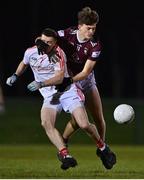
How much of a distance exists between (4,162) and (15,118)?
12.7 meters

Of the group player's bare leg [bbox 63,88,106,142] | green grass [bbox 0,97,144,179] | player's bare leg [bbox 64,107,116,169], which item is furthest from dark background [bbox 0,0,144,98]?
player's bare leg [bbox 64,107,116,169]

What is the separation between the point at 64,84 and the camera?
15.1m

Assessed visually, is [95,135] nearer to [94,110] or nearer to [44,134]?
[94,110]

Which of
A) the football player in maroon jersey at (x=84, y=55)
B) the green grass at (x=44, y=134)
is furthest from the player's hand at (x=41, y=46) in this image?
the green grass at (x=44, y=134)

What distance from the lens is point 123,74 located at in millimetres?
48000

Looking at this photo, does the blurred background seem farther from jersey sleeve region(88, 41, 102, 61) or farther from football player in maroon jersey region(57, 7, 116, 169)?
jersey sleeve region(88, 41, 102, 61)

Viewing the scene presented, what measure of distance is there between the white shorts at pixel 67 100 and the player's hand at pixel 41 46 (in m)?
0.72

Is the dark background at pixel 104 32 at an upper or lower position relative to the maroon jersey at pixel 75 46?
lower

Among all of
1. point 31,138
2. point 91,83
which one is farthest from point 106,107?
point 91,83

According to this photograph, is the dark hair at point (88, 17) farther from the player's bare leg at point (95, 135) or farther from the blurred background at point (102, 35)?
the blurred background at point (102, 35)

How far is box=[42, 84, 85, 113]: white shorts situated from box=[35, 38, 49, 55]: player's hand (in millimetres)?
717

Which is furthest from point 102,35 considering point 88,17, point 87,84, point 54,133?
point 54,133

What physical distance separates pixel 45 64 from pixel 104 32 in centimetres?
3203

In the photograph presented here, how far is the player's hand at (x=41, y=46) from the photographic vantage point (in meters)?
14.9
